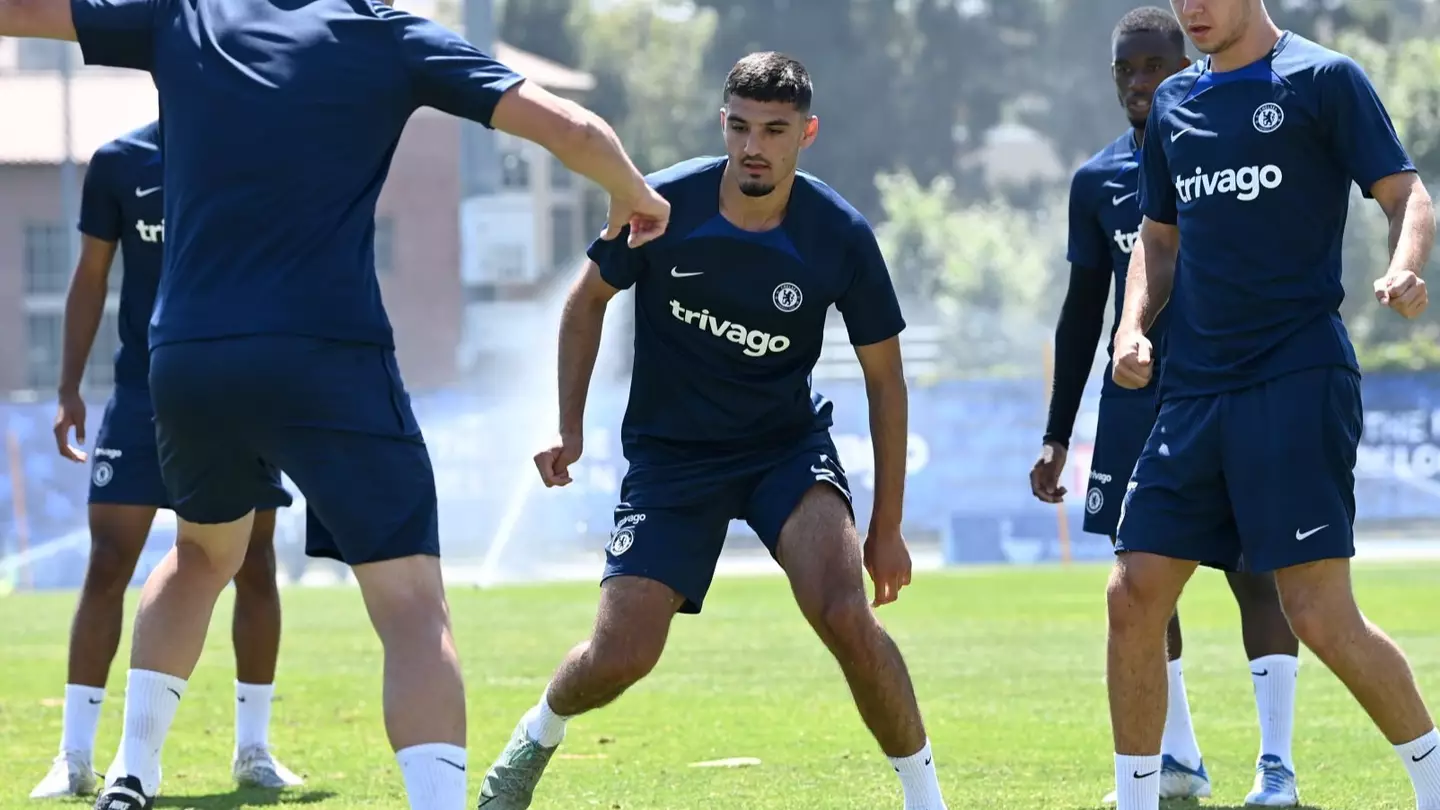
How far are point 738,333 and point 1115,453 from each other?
1.69 m

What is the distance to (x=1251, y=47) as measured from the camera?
5.89 metres

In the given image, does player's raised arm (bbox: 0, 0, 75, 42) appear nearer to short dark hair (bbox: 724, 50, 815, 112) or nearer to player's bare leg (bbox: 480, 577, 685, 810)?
short dark hair (bbox: 724, 50, 815, 112)

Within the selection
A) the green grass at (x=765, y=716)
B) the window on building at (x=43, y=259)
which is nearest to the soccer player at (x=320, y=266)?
the green grass at (x=765, y=716)

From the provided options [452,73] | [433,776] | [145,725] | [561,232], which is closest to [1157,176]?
[452,73]

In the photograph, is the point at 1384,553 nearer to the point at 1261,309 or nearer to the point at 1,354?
A: the point at 1261,309

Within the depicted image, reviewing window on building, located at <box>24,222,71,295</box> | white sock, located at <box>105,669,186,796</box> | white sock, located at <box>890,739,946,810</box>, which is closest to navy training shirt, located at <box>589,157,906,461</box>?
white sock, located at <box>890,739,946,810</box>

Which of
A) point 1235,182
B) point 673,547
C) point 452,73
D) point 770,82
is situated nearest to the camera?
point 452,73

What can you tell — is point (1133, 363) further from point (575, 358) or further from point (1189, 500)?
point (575, 358)

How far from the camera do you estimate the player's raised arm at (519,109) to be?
4719 millimetres

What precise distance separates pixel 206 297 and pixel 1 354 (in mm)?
66352

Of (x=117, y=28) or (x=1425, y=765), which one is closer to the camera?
(x=117, y=28)

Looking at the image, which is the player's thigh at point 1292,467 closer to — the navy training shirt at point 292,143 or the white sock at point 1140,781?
the white sock at point 1140,781

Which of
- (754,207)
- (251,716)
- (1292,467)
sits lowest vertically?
(251,716)

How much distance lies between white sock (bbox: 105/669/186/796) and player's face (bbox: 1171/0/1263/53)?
3368 millimetres
